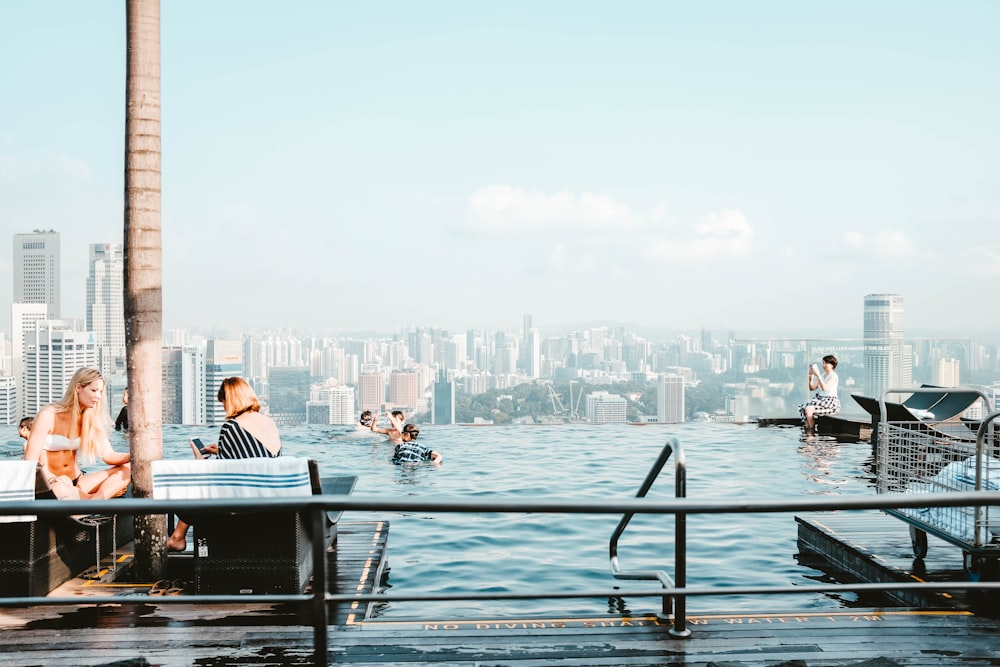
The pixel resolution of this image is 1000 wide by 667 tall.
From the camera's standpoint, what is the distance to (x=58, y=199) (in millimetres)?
53500

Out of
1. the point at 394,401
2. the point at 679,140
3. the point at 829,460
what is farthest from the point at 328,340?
the point at 829,460

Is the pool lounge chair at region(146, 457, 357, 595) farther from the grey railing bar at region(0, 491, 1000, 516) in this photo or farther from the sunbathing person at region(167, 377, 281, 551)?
the grey railing bar at region(0, 491, 1000, 516)

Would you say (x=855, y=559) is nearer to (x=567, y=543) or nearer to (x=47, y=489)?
(x=567, y=543)

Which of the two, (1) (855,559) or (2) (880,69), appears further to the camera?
(2) (880,69)

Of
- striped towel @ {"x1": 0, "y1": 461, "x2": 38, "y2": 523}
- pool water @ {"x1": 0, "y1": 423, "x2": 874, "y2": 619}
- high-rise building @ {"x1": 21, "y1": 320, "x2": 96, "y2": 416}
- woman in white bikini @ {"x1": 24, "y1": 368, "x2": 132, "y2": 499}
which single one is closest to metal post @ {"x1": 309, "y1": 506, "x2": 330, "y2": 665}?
pool water @ {"x1": 0, "y1": 423, "x2": 874, "y2": 619}

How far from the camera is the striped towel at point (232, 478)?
521 centimetres

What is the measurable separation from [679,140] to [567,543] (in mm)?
35867

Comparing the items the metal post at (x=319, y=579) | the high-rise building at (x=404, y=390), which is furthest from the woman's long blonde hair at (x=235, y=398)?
the high-rise building at (x=404, y=390)

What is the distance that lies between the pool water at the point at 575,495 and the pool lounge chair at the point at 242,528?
0.77m

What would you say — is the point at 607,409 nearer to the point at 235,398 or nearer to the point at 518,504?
the point at 235,398

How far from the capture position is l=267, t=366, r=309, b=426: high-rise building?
60.6ft

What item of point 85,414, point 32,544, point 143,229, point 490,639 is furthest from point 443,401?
point 490,639

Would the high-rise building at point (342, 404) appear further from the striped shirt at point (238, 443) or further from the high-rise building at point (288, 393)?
the striped shirt at point (238, 443)

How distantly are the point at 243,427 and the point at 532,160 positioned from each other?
5321cm
